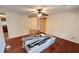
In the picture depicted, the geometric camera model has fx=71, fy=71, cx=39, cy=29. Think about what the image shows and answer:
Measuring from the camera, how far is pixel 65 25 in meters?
0.83

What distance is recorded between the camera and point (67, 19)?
805mm

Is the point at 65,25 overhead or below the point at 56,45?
overhead

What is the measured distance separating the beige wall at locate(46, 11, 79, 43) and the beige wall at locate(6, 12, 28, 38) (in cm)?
28

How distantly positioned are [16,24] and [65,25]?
0.57 m

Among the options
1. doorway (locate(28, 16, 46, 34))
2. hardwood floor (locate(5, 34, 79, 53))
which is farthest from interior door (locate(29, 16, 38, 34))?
hardwood floor (locate(5, 34, 79, 53))

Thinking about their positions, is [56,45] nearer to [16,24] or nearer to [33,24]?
[33,24]

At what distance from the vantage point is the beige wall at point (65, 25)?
2.54 feet

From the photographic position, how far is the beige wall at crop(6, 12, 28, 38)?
0.72m

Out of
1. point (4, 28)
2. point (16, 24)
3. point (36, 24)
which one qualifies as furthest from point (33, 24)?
point (4, 28)

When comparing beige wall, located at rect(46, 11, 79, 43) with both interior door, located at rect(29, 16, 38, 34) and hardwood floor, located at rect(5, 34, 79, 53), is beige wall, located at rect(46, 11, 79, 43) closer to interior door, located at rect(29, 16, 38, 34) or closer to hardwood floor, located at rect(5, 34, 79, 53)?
hardwood floor, located at rect(5, 34, 79, 53)
